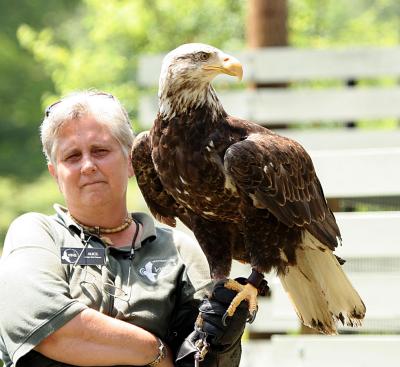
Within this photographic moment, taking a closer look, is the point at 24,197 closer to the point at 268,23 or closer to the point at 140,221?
the point at 268,23

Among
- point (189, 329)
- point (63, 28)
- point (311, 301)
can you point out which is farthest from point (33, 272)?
point (63, 28)

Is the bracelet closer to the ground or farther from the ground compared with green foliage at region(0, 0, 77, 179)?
farther from the ground

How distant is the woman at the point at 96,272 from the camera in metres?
3.62

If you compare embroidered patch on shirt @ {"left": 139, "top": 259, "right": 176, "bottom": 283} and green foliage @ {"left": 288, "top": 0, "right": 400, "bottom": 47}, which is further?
green foliage @ {"left": 288, "top": 0, "right": 400, "bottom": 47}

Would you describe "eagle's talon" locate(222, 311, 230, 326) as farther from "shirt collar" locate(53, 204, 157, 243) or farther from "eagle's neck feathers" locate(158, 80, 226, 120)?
"eagle's neck feathers" locate(158, 80, 226, 120)

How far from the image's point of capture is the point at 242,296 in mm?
3799

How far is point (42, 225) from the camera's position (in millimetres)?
3877

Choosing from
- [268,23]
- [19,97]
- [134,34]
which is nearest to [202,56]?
[268,23]

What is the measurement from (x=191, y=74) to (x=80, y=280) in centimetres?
83

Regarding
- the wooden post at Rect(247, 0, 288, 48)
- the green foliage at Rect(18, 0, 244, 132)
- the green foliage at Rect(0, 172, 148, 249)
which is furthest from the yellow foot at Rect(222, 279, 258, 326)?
the green foliage at Rect(0, 172, 148, 249)

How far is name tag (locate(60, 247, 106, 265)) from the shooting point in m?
3.72

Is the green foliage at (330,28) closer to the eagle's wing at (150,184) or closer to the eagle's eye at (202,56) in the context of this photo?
the eagle's wing at (150,184)

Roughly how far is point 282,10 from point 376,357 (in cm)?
304

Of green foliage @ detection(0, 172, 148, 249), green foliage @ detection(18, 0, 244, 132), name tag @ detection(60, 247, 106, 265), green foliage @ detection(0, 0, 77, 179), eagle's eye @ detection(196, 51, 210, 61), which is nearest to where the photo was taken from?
name tag @ detection(60, 247, 106, 265)
